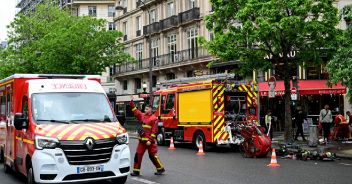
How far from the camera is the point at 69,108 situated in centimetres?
1044

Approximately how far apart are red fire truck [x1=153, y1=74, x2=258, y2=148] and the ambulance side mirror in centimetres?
1023

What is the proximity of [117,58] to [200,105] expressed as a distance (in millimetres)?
25917

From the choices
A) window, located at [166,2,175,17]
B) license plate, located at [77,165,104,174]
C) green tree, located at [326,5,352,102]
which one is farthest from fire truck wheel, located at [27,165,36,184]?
window, located at [166,2,175,17]

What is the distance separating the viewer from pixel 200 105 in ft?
66.0

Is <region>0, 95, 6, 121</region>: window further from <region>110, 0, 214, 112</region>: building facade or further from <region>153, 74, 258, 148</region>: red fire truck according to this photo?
<region>110, 0, 214, 112</region>: building facade

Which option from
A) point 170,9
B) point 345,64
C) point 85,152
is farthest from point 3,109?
point 170,9

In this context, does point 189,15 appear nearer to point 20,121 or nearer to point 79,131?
point 20,121

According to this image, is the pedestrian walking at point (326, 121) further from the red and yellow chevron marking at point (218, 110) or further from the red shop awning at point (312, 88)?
the red and yellow chevron marking at point (218, 110)

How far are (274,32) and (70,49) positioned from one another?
1072 inches

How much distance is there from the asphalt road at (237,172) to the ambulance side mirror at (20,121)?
2.16 metres

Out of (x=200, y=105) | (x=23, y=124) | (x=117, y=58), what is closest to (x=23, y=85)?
(x=23, y=124)

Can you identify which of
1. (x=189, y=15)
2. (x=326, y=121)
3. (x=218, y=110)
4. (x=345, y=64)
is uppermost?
(x=189, y=15)

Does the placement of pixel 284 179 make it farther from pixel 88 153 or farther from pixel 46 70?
pixel 46 70

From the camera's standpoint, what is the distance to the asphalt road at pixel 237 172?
11.6m
